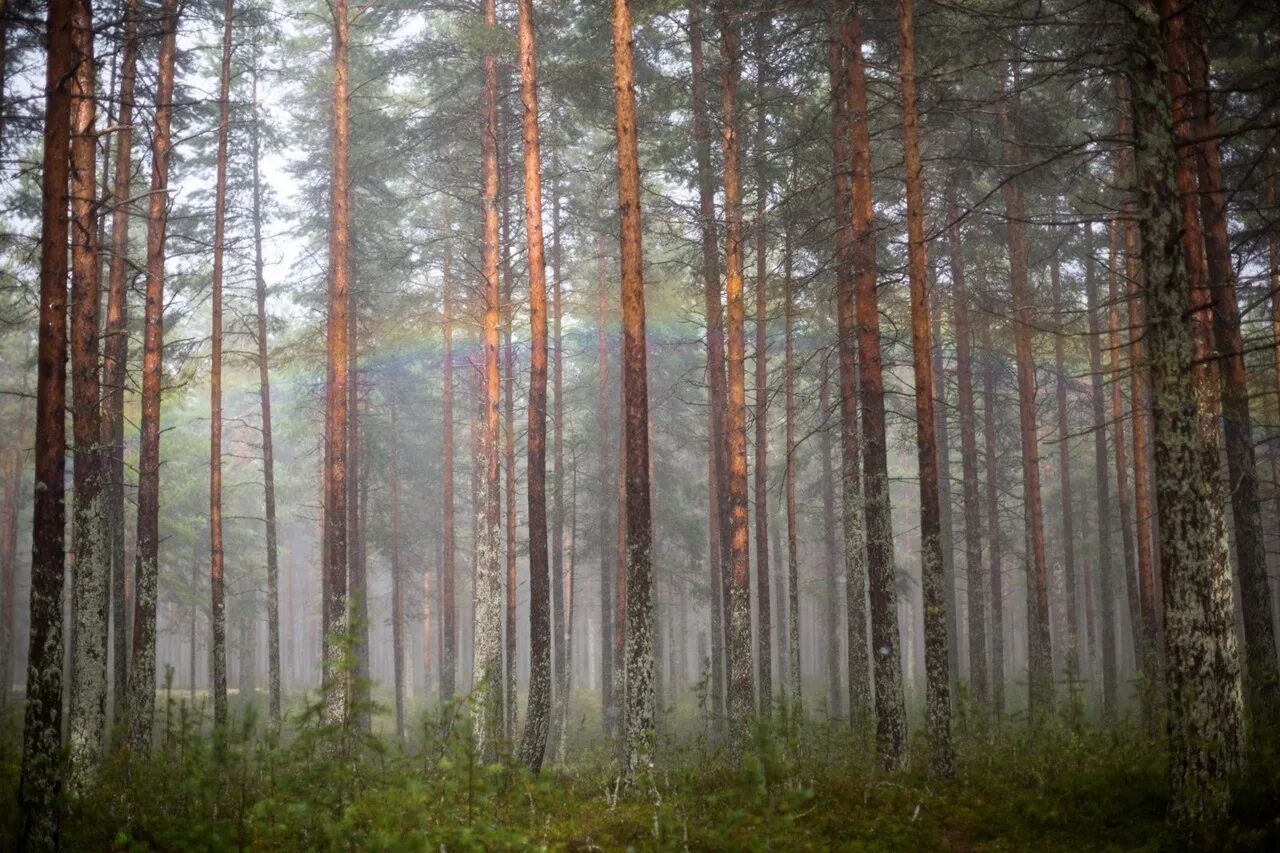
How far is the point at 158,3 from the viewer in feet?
50.2

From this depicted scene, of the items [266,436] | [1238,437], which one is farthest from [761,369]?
[266,436]

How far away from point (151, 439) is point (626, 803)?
10905mm

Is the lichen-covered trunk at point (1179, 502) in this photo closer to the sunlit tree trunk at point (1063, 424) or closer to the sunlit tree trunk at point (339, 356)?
the sunlit tree trunk at point (339, 356)

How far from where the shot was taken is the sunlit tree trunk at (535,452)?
12875mm

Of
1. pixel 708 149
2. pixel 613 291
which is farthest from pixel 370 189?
pixel 708 149

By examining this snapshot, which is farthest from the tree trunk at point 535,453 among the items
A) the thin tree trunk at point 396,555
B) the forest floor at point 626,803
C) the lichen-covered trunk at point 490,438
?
the thin tree trunk at point 396,555

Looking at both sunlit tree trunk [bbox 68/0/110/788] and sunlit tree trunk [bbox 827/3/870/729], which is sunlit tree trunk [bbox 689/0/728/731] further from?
sunlit tree trunk [bbox 68/0/110/788]

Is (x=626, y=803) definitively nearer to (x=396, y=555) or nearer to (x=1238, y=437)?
(x=1238, y=437)

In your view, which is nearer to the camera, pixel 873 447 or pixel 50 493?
pixel 50 493

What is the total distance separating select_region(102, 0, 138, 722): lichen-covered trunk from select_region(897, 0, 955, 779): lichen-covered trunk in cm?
1011

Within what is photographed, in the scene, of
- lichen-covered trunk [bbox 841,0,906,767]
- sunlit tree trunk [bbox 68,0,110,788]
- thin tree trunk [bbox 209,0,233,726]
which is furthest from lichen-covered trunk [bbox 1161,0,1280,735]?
thin tree trunk [bbox 209,0,233,726]

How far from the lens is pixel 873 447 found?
40.0 ft

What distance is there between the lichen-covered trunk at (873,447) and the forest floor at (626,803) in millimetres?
864

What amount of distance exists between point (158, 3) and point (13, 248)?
25.9 ft
